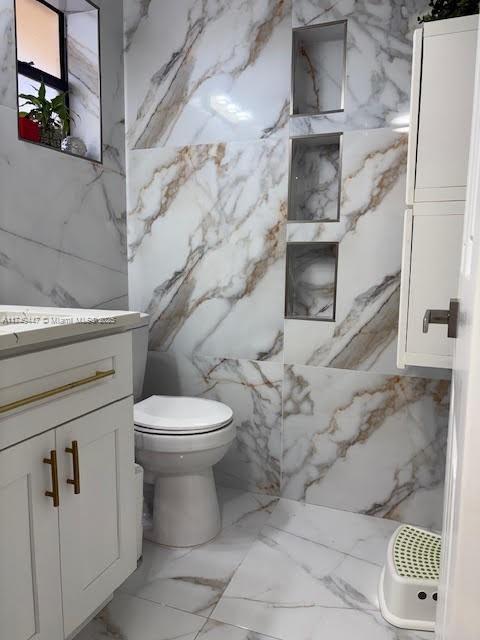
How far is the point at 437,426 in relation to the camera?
75.1 inches

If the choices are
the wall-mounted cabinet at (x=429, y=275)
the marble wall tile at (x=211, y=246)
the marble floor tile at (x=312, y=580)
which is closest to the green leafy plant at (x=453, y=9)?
the wall-mounted cabinet at (x=429, y=275)

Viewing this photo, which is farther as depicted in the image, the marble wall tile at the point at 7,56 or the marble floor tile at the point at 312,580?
the marble wall tile at the point at 7,56

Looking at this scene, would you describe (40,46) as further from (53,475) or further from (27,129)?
(53,475)

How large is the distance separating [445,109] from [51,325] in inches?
49.7

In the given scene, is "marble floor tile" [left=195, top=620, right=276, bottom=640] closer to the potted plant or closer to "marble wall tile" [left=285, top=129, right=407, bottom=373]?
"marble wall tile" [left=285, top=129, right=407, bottom=373]

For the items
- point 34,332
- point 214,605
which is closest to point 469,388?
point 34,332

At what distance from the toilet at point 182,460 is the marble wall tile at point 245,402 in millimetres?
277

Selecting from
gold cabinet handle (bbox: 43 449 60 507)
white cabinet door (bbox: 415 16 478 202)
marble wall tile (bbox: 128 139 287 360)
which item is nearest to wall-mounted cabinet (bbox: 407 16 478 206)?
white cabinet door (bbox: 415 16 478 202)

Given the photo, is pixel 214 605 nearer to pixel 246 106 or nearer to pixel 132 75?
pixel 246 106

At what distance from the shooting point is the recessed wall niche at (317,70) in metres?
1.97

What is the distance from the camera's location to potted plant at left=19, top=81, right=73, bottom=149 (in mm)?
1790

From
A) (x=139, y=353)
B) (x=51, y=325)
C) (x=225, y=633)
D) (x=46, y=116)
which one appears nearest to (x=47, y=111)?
(x=46, y=116)

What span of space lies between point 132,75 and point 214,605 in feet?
7.17

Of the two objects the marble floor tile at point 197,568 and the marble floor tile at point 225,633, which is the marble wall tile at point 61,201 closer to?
the marble floor tile at point 197,568
